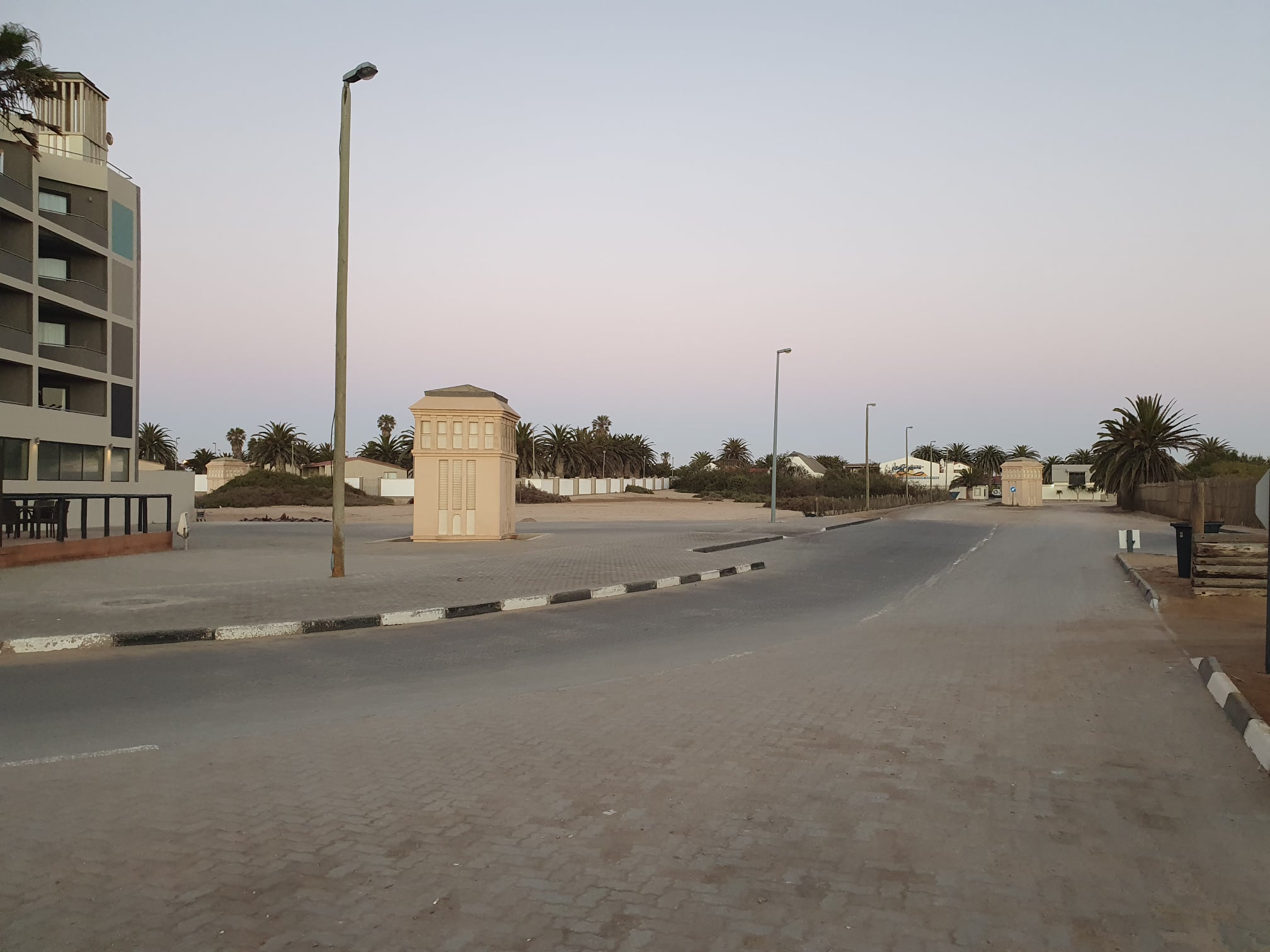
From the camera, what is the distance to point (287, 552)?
21562 millimetres

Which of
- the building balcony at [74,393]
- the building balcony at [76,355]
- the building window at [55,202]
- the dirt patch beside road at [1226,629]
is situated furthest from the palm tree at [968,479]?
the dirt patch beside road at [1226,629]

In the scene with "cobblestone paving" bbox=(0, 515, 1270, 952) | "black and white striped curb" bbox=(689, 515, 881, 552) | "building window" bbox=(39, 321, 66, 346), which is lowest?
"cobblestone paving" bbox=(0, 515, 1270, 952)

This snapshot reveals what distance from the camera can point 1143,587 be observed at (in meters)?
15.8

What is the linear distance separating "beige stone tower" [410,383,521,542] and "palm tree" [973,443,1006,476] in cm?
13583

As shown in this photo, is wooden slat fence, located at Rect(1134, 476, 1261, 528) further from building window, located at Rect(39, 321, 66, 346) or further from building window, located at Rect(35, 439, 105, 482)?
building window, located at Rect(39, 321, 66, 346)

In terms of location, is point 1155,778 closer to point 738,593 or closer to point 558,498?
point 738,593

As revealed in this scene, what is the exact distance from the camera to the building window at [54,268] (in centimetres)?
3800

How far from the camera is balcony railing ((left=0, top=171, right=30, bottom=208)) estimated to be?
3419 cm

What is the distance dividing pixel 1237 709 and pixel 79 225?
43.6m

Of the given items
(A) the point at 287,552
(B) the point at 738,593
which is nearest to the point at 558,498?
(A) the point at 287,552

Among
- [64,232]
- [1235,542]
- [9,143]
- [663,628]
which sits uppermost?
[9,143]

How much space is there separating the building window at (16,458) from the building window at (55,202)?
9.97 m

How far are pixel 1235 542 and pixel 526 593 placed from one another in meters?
10.9

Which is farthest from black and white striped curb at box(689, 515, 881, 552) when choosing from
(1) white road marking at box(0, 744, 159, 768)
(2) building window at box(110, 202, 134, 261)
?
(2) building window at box(110, 202, 134, 261)
